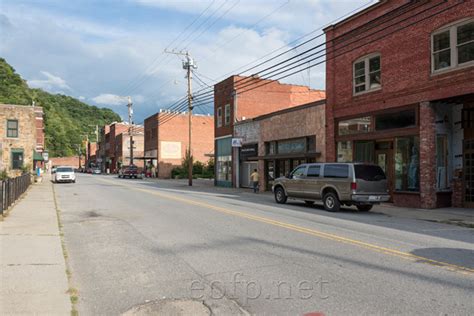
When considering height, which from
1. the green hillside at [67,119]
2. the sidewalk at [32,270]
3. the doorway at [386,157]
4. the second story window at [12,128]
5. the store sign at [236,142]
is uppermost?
the green hillside at [67,119]

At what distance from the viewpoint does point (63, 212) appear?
1495 cm

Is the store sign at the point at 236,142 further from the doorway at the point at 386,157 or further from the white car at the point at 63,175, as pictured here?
Result: the white car at the point at 63,175

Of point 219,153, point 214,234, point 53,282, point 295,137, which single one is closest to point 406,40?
point 295,137

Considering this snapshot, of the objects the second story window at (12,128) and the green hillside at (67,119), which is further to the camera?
the green hillside at (67,119)

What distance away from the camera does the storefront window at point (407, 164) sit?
57.8ft

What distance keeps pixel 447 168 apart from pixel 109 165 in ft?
301

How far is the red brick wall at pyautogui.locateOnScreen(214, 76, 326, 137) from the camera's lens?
116 ft

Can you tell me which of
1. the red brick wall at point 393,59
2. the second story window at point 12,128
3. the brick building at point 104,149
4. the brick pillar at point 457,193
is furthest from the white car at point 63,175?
the brick building at point 104,149

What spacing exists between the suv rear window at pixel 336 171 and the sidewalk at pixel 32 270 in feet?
32.9

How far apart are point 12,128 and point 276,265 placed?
38.9 meters

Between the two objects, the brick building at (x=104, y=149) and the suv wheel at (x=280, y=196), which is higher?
the brick building at (x=104, y=149)

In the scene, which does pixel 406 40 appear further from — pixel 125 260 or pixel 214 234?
pixel 125 260

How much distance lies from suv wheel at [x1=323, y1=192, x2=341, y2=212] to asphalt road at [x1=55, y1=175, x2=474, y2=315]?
3.34 m

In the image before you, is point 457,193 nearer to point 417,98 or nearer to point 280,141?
point 417,98
